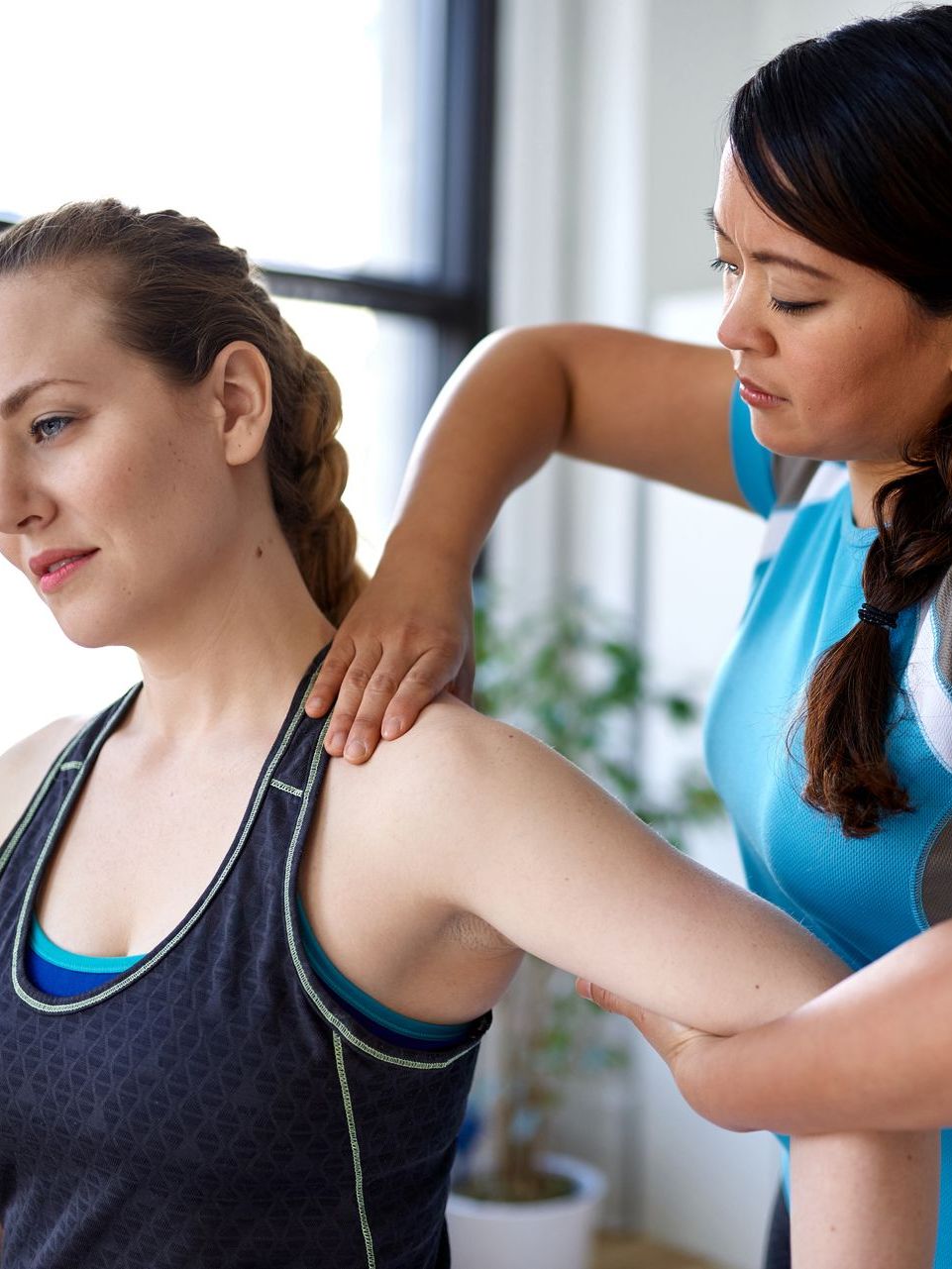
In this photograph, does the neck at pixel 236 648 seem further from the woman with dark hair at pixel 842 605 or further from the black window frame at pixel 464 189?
the black window frame at pixel 464 189

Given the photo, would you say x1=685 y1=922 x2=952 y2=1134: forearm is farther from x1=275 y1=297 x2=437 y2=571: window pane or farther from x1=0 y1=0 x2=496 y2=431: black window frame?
x1=0 y1=0 x2=496 y2=431: black window frame

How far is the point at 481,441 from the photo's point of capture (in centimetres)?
145

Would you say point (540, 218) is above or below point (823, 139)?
below

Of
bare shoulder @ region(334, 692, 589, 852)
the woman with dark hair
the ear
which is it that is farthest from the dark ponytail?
the ear

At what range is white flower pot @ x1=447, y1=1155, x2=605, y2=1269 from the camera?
3.11m

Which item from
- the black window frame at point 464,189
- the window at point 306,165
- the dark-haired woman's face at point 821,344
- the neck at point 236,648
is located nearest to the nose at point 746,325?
the dark-haired woman's face at point 821,344

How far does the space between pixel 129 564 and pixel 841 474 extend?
2.11 feet

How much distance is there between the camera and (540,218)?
A: 3811 millimetres

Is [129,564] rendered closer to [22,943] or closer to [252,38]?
[22,943]

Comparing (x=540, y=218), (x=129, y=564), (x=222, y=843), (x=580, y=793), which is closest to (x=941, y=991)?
(x=580, y=793)

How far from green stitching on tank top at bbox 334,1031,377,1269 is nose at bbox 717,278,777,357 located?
1.98ft

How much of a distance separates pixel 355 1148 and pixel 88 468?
56 centimetres

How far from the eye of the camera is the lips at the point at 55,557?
1188mm

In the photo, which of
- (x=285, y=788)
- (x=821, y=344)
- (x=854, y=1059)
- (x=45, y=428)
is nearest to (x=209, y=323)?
(x=45, y=428)
